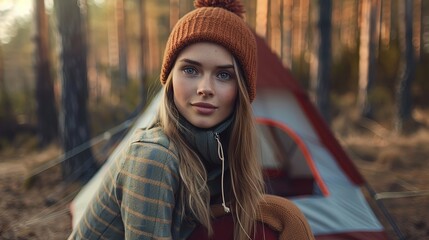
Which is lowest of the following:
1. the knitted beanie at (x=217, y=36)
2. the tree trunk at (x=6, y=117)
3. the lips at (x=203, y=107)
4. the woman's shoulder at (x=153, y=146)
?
the tree trunk at (x=6, y=117)

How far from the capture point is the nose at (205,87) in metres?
1.37

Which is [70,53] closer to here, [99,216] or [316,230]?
[316,230]

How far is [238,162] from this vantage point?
151 centimetres

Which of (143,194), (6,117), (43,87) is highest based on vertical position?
(143,194)

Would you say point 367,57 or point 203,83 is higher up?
point 203,83

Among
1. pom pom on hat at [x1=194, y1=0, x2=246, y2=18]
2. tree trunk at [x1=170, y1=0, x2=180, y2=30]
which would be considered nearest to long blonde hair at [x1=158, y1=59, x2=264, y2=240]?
pom pom on hat at [x1=194, y1=0, x2=246, y2=18]

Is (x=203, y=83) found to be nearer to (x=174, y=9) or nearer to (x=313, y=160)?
(x=313, y=160)

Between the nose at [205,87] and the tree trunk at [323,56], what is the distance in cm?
670

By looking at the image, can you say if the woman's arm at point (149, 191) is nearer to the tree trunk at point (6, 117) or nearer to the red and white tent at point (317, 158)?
the red and white tent at point (317, 158)

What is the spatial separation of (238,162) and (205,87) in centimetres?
32

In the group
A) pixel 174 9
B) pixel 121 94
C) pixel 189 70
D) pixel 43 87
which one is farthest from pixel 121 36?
pixel 189 70

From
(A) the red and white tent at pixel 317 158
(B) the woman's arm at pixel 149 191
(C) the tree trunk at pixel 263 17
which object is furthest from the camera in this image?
(C) the tree trunk at pixel 263 17

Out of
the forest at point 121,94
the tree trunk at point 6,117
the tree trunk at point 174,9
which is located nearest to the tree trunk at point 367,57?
the forest at point 121,94

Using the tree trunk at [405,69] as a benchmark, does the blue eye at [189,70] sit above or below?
above
